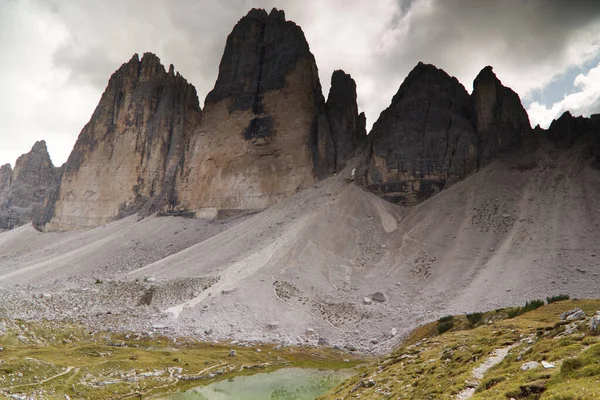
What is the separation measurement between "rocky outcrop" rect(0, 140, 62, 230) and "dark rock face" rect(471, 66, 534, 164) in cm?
15109

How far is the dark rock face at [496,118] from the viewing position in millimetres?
71562

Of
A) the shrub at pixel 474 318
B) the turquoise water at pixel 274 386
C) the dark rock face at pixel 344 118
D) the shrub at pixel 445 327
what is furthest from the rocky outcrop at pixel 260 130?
the turquoise water at pixel 274 386

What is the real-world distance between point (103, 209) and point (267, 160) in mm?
56223

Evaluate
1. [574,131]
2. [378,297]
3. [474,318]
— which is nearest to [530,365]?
[474,318]

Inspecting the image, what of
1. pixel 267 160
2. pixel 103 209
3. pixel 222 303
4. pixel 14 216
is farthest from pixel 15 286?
pixel 14 216

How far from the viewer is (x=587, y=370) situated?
311 inches

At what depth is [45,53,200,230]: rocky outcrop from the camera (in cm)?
11469

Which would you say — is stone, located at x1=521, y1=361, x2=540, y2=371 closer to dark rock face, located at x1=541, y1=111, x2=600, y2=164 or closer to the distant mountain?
the distant mountain

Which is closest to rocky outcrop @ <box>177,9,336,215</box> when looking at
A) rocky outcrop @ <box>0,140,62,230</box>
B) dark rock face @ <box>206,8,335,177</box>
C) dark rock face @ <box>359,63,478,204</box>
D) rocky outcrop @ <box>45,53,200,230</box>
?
dark rock face @ <box>206,8,335,177</box>

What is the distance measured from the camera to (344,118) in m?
95.6

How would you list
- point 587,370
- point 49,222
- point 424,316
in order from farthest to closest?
point 49,222
point 424,316
point 587,370

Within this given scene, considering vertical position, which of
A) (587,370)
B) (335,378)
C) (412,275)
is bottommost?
(335,378)

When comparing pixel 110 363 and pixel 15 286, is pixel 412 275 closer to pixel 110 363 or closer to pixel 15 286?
pixel 110 363

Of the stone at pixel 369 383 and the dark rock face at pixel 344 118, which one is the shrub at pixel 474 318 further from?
the dark rock face at pixel 344 118
